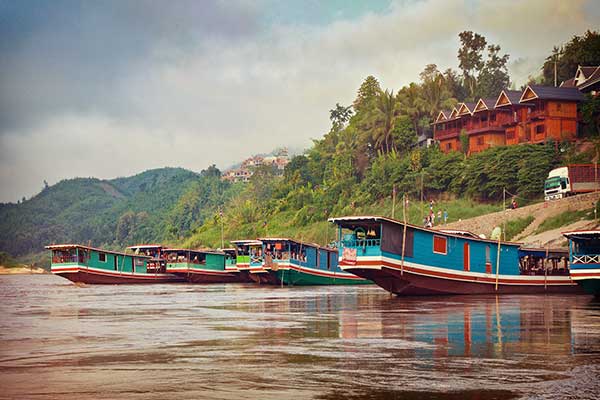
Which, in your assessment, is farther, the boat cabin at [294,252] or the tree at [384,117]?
the tree at [384,117]

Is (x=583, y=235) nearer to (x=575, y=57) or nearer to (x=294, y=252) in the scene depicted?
(x=294, y=252)

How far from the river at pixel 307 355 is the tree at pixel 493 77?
2733 inches

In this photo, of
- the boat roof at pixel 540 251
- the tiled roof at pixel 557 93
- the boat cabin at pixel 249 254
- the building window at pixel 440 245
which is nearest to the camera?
the building window at pixel 440 245

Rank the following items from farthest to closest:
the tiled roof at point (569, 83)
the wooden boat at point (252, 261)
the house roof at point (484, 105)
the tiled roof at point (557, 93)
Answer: the tiled roof at point (569, 83) < the house roof at point (484, 105) < the tiled roof at point (557, 93) < the wooden boat at point (252, 261)

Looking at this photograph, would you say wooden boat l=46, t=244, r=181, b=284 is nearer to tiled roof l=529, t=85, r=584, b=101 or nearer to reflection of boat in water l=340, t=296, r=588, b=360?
tiled roof l=529, t=85, r=584, b=101

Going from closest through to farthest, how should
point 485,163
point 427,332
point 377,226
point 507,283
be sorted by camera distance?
point 427,332 → point 377,226 → point 507,283 → point 485,163

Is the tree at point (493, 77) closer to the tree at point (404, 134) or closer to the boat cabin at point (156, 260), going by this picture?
the tree at point (404, 134)

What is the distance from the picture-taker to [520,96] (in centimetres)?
6519

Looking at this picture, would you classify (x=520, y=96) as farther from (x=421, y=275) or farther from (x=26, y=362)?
(x=26, y=362)

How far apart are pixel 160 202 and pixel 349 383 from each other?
172568 millimetres

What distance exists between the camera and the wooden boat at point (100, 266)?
2085 inches

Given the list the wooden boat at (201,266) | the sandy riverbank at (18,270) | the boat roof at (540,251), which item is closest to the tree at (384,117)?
the wooden boat at (201,266)

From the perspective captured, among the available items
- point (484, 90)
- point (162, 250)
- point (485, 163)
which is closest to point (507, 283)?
point (485, 163)

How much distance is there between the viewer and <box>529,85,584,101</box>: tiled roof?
60.6 meters
